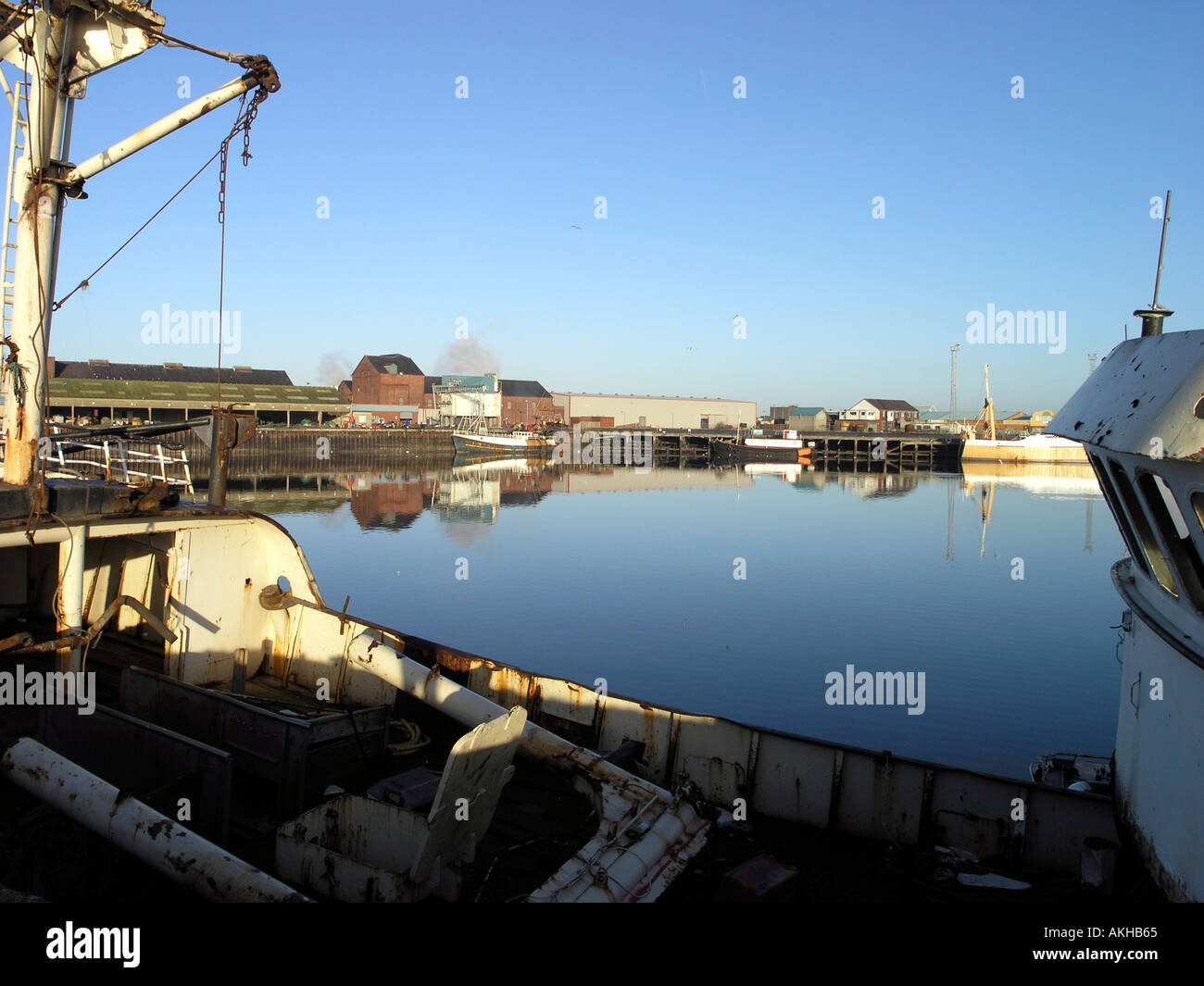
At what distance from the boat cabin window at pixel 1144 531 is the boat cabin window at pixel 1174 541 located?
534 millimetres

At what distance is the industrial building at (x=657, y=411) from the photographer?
15675 cm

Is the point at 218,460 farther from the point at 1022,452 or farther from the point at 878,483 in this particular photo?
the point at 1022,452

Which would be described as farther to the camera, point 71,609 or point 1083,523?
point 1083,523

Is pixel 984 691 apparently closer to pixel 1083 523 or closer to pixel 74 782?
pixel 74 782

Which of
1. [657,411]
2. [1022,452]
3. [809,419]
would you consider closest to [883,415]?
[809,419]

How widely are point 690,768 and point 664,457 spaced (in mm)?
117842

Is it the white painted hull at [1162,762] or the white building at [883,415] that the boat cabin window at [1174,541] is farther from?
the white building at [883,415]

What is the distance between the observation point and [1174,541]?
697 centimetres

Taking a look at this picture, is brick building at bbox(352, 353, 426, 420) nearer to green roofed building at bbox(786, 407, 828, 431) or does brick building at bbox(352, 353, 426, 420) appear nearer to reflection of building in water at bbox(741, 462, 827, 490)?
reflection of building in water at bbox(741, 462, 827, 490)

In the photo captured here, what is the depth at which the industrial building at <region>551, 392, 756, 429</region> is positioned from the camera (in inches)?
6171

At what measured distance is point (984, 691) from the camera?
1889cm

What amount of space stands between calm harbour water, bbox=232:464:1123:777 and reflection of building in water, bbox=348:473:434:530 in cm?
42

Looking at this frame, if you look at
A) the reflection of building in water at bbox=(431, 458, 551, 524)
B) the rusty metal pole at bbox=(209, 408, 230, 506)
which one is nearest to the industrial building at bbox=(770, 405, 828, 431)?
the reflection of building in water at bbox=(431, 458, 551, 524)
